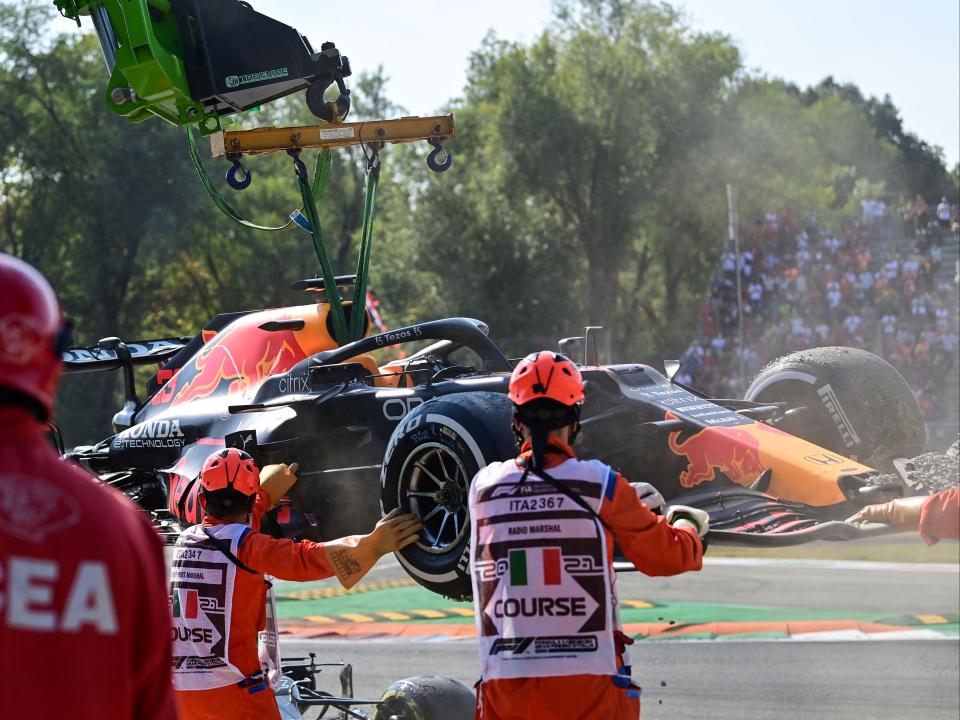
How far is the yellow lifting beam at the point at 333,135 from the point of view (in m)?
6.25

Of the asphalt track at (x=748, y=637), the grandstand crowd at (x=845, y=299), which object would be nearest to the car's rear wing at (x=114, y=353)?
the asphalt track at (x=748, y=637)

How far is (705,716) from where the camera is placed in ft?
31.2

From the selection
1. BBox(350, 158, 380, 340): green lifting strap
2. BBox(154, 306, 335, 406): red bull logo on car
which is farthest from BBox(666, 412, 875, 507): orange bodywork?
BBox(154, 306, 335, 406): red bull logo on car

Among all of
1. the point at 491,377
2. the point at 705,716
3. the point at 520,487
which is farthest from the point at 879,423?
the point at 705,716

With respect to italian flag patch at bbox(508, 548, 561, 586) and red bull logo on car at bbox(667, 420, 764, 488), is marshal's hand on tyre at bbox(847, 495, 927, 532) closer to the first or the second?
red bull logo on car at bbox(667, 420, 764, 488)

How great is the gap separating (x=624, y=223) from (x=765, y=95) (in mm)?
5852

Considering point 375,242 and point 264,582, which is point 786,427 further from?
point 375,242

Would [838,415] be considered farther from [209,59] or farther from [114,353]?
[114,353]

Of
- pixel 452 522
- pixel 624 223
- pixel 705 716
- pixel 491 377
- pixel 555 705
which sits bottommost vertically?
pixel 705 716

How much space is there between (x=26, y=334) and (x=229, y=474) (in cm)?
326

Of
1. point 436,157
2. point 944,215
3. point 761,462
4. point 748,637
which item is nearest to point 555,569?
point 761,462

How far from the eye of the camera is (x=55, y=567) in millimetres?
1912

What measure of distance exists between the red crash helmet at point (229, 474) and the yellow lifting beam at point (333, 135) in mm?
1687

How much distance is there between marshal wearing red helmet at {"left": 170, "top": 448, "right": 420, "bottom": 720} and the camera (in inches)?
200
